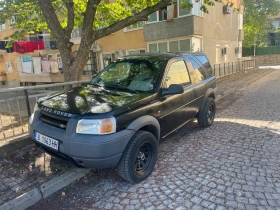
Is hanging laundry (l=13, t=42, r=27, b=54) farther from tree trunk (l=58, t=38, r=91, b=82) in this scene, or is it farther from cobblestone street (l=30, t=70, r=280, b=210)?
cobblestone street (l=30, t=70, r=280, b=210)

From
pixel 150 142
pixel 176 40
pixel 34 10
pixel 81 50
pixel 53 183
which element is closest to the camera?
pixel 53 183

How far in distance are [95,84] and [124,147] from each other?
1746mm

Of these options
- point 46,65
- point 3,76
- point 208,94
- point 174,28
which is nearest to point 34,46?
point 46,65

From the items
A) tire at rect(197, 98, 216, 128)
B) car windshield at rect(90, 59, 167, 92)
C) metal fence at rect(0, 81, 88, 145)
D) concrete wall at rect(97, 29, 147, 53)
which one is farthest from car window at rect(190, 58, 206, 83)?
concrete wall at rect(97, 29, 147, 53)

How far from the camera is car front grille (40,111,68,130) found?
113 inches

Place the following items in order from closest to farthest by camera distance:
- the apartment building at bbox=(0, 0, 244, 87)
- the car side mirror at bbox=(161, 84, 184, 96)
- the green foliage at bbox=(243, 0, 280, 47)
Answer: the car side mirror at bbox=(161, 84, 184, 96)
the apartment building at bbox=(0, 0, 244, 87)
the green foliage at bbox=(243, 0, 280, 47)

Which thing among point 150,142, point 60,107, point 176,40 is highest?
point 176,40

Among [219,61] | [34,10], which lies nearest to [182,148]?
[34,10]

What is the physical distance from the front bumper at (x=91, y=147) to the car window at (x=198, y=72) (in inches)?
98.4

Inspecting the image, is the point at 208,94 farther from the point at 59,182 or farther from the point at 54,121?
the point at 59,182

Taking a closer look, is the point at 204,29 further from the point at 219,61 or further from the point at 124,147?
the point at 124,147

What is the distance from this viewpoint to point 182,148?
4164mm

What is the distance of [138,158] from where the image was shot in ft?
10.3

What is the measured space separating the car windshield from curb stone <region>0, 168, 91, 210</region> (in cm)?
158
